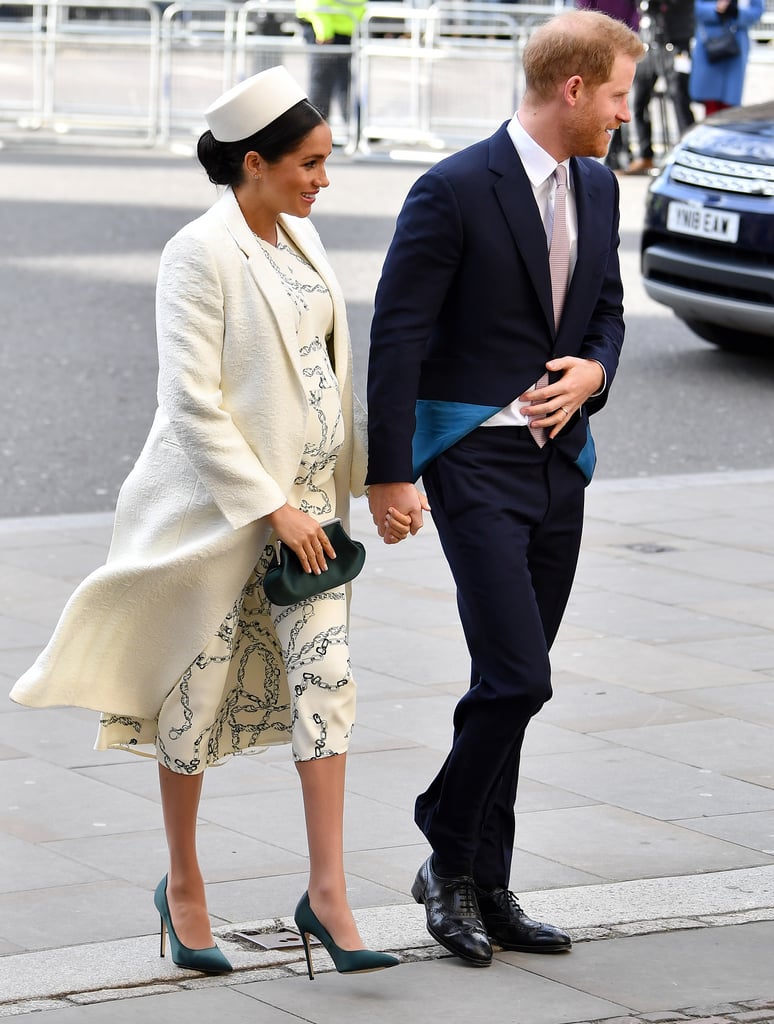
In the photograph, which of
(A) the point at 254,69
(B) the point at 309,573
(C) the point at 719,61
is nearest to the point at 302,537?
(B) the point at 309,573

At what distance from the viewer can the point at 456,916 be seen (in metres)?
4.01

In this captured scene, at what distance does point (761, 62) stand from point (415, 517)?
1884cm

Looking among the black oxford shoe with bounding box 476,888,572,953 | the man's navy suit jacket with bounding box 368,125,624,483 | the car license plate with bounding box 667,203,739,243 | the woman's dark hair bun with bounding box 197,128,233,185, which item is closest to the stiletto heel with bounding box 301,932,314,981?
the black oxford shoe with bounding box 476,888,572,953

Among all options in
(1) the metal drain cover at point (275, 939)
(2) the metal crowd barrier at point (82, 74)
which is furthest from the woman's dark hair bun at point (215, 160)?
(2) the metal crowd barrier at point (82, 74)

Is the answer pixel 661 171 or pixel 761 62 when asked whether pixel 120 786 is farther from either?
pixel 761 62

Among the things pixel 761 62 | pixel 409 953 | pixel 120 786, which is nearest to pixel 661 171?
pixel 120 786

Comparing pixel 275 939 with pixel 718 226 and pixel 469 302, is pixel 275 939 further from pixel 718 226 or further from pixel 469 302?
pixel 718 226

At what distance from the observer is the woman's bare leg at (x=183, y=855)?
3.90m

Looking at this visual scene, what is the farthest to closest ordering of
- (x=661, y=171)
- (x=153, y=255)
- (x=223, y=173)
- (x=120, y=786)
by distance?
(x=153, y=255) < (x=661, y=171) < (x=120, y=786) < (x=223, y=173)

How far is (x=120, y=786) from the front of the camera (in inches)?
198

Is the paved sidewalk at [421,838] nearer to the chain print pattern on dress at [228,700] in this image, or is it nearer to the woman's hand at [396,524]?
the chain print pattern on dress at [228,700]

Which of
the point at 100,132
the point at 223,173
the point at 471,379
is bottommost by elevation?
the point at 100,132

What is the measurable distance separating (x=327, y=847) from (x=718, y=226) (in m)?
7.52

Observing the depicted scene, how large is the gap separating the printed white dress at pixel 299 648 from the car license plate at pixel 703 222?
279 inches
